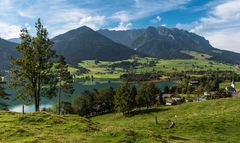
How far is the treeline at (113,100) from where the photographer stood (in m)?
145

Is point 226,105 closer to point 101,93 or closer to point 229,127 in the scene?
point 229,127

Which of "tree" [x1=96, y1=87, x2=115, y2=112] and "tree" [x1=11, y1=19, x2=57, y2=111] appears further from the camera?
"tree" [x1=96, y1=87, x2=115, y2=112]

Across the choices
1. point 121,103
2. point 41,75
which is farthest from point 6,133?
point 121,103

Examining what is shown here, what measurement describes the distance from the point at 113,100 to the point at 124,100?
1102 inches

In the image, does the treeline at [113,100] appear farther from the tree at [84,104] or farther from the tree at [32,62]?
the tree at [32,62]

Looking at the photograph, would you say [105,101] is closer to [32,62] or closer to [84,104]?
[84,104]

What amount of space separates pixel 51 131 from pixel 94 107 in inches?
5441

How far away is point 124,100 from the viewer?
460ft

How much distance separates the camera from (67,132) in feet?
125

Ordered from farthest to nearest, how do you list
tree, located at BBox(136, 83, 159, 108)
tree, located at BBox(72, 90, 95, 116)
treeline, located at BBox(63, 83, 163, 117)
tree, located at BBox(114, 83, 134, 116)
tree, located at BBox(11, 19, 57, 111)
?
tree, located at BBox(72, 90, 95, 116)
tree, located at BBox(136, 83, 159, 108)
treeline, located at BBox(63, 83, 163, 117)
tree, located at BBox(114, 83, 134, 116)
tree, located at BBox(11, 19, 57, 111)

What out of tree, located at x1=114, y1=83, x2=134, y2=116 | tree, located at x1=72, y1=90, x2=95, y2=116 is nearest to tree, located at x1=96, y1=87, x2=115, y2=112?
tree, located at x1=72, y1=90, x2=95, y2=116

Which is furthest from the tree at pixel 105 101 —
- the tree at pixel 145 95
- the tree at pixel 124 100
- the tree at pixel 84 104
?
the tree at pixel 124 100

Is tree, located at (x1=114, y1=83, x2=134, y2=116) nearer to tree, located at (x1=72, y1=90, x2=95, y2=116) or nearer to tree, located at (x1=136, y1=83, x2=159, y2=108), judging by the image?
tree, located at (x1=136, y1=83, x2=159, y2=108)

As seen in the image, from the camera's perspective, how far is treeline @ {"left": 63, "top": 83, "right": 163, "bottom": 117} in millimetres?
144525
